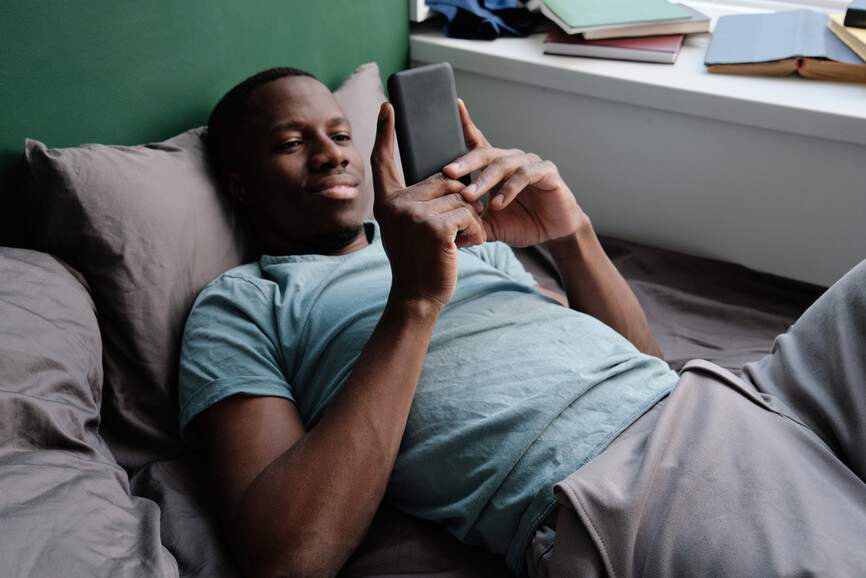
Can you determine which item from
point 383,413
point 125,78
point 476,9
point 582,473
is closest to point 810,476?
point 582,473

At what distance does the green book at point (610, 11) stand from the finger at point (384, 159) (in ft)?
→ 2.88

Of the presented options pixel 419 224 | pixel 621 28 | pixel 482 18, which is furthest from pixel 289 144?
pixel 621 28

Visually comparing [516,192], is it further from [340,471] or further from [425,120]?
[340,471]

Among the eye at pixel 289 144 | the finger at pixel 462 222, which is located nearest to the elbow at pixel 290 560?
the finger at pixel 462 222

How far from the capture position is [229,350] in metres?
0.95

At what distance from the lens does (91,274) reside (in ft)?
3.14

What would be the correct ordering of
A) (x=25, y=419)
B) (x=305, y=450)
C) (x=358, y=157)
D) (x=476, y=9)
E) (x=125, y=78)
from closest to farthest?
(x=25, y=419) → (x=305, y=450) → (x=125, y=78) → (x=358, y=157) → (x=476, y=9)

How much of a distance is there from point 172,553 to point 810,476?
728 mm

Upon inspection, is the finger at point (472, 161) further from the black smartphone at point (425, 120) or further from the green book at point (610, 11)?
the green book at point (610, 11)

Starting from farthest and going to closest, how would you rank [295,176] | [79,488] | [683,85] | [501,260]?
[683,85], [501,260], [295,176], [79,488]

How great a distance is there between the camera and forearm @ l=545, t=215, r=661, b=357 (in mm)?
1187

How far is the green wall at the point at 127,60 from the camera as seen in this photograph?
92cm

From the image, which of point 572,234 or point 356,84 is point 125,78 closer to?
point 356,84

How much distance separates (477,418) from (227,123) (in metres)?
0.66
